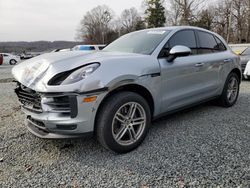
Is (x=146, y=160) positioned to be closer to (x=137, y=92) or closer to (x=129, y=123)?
(x=129, y=123)

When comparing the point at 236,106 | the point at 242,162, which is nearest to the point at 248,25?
the point at 236,106

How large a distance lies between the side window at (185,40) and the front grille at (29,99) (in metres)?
1.93

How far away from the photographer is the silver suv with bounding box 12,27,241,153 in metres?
2.25

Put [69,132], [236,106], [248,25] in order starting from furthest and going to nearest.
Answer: [248,25] < [236,106] < [69,132]

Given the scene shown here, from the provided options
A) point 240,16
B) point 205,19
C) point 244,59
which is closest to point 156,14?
point 205,19

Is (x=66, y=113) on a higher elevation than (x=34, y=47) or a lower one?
lower

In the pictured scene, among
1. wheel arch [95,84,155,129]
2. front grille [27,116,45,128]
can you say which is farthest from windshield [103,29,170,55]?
front grille [27,116,45,128]

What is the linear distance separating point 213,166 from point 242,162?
13.9 inches

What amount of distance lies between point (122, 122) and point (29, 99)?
114 centimetres

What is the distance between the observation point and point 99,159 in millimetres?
2531

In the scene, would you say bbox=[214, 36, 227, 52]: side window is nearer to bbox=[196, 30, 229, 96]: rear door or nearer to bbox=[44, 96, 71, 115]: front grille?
bbox=[196, 30, 229, 96]: rear door

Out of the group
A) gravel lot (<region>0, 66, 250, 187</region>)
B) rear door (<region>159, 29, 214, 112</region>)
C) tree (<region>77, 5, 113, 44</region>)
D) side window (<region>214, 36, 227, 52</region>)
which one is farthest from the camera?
tree (<region>77, 5, 113, 44</region>)

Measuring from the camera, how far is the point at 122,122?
2.64m

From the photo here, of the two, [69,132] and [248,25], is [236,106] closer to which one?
[69,132]
